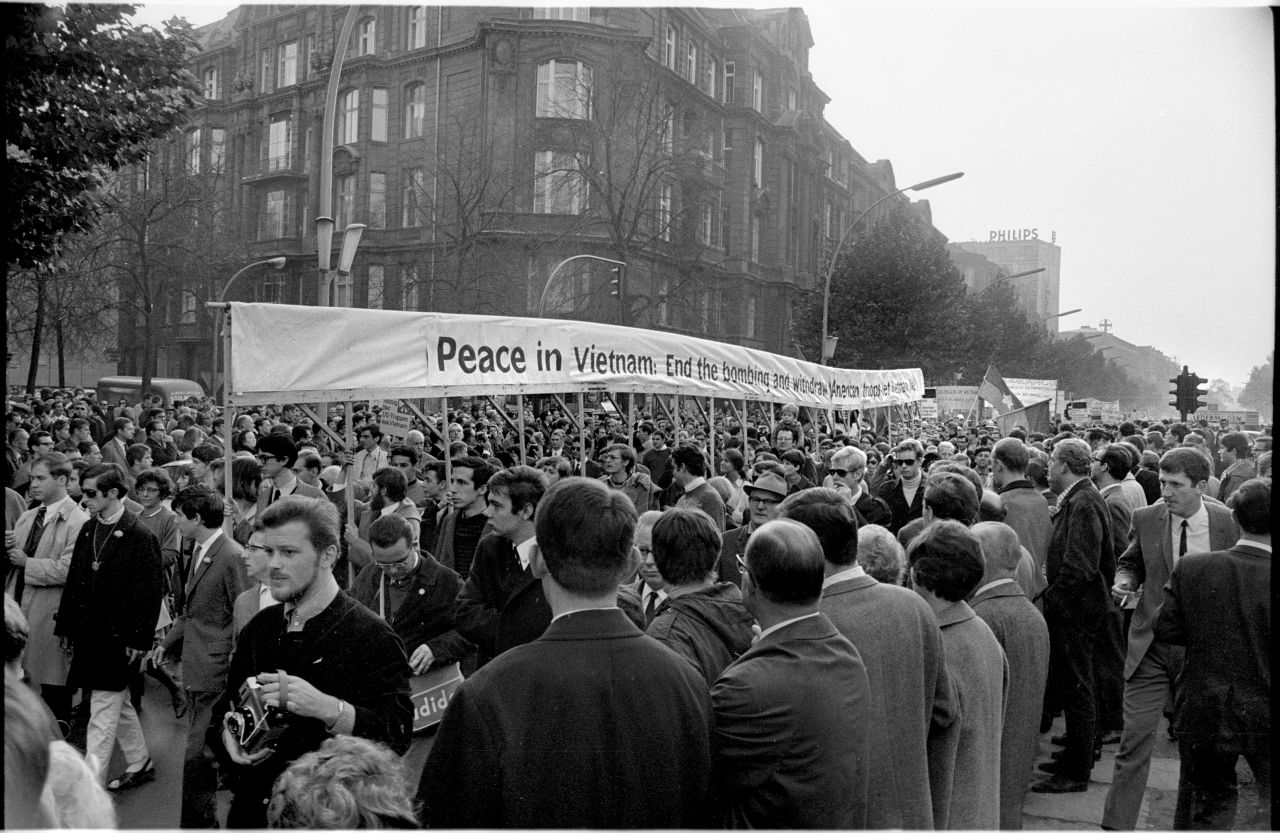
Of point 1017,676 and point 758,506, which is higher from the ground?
point 758,506

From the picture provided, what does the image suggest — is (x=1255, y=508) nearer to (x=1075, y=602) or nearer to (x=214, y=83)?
(x=1075, y=602)

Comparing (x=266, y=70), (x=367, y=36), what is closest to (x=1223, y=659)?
(x=367, y=36)

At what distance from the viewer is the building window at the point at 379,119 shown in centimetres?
4566

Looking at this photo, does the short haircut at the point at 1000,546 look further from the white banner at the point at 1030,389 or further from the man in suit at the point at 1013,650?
the white banner at the point at 1030,389

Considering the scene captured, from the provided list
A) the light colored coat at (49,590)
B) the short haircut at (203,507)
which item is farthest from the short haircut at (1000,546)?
the light colored coat at (49,590)

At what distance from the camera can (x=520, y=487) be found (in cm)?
494

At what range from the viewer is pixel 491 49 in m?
40.9

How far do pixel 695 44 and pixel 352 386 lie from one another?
4477cm

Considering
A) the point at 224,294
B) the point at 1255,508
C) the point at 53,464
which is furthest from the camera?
the point at 224,294

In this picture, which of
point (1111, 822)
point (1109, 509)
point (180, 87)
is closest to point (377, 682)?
point (1111, 822)

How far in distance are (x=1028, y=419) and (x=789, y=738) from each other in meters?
19.8

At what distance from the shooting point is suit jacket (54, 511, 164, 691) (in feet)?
17.9

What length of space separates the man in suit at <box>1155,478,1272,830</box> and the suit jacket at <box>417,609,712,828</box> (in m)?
2.79

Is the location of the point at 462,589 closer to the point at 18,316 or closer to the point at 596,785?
the point at 596,785
